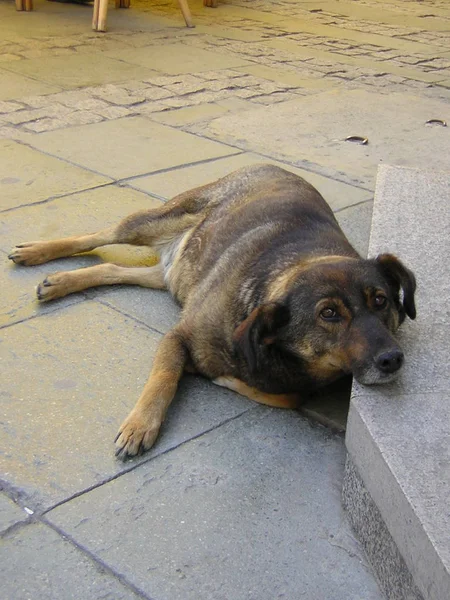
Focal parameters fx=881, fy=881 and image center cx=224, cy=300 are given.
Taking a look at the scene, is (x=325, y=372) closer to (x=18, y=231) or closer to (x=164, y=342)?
(x=164, y=342)

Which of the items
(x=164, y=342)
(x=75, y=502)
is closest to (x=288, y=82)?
(x=164, y=342)

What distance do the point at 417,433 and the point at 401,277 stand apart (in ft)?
2.71

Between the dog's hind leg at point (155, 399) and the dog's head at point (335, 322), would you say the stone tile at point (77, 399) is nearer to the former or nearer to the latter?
the dog's hind leg at point (155, 399)

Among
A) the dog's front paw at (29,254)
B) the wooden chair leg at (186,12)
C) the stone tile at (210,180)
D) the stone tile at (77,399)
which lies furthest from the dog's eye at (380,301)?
the wooden chair leg at (186,12)

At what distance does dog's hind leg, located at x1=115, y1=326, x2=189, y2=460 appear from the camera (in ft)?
11.2

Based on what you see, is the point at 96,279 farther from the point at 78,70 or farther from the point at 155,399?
the point at 78,70

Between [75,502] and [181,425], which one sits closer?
[75,502]

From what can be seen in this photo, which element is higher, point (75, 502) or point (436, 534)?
point (436, 534)

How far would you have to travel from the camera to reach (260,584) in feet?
9.30

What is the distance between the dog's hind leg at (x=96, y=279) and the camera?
4.55 meters

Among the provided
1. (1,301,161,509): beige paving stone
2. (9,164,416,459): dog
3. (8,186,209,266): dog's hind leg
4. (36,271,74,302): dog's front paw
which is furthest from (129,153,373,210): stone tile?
(1,301,161,509): beige paving stone

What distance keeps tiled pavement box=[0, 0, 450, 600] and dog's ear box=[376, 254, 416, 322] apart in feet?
1.71

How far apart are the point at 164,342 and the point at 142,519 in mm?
1057

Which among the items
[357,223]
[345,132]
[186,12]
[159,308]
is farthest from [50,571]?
[186,12]
